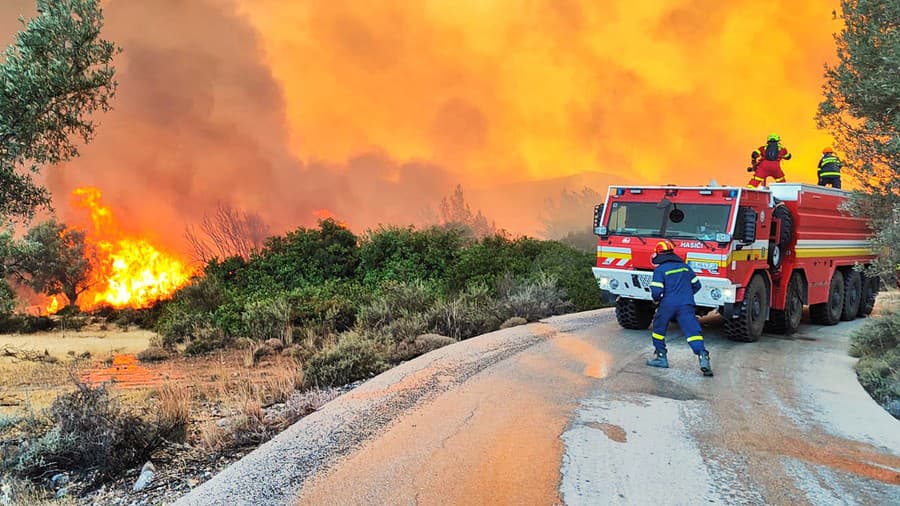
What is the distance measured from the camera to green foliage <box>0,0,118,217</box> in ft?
27.0

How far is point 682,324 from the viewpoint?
813 cm

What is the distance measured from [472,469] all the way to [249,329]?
43.5 ft

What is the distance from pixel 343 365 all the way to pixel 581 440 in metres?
4.22

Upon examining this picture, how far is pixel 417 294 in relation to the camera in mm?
15047

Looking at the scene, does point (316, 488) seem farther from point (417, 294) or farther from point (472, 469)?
point (417, 294)

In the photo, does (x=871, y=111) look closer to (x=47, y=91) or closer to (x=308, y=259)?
(x=47, y=91)

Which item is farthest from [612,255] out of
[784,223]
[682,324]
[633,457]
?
[633,457]

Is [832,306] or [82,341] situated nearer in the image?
[832,306]

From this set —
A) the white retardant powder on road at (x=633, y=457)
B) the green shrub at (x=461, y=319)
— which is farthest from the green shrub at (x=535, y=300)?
the white retardant powder on road at (x=633, y=457)

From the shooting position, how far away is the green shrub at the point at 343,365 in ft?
27.8

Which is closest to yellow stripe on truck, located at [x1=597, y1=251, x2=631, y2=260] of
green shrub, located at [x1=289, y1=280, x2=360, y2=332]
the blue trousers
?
the blue trousers

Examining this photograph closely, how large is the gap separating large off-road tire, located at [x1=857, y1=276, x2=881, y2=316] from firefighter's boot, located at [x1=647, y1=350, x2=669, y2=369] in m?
9.15

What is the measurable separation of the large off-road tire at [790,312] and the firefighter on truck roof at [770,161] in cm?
235

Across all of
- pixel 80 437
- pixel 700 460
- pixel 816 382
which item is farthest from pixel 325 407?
pixel 816 382
